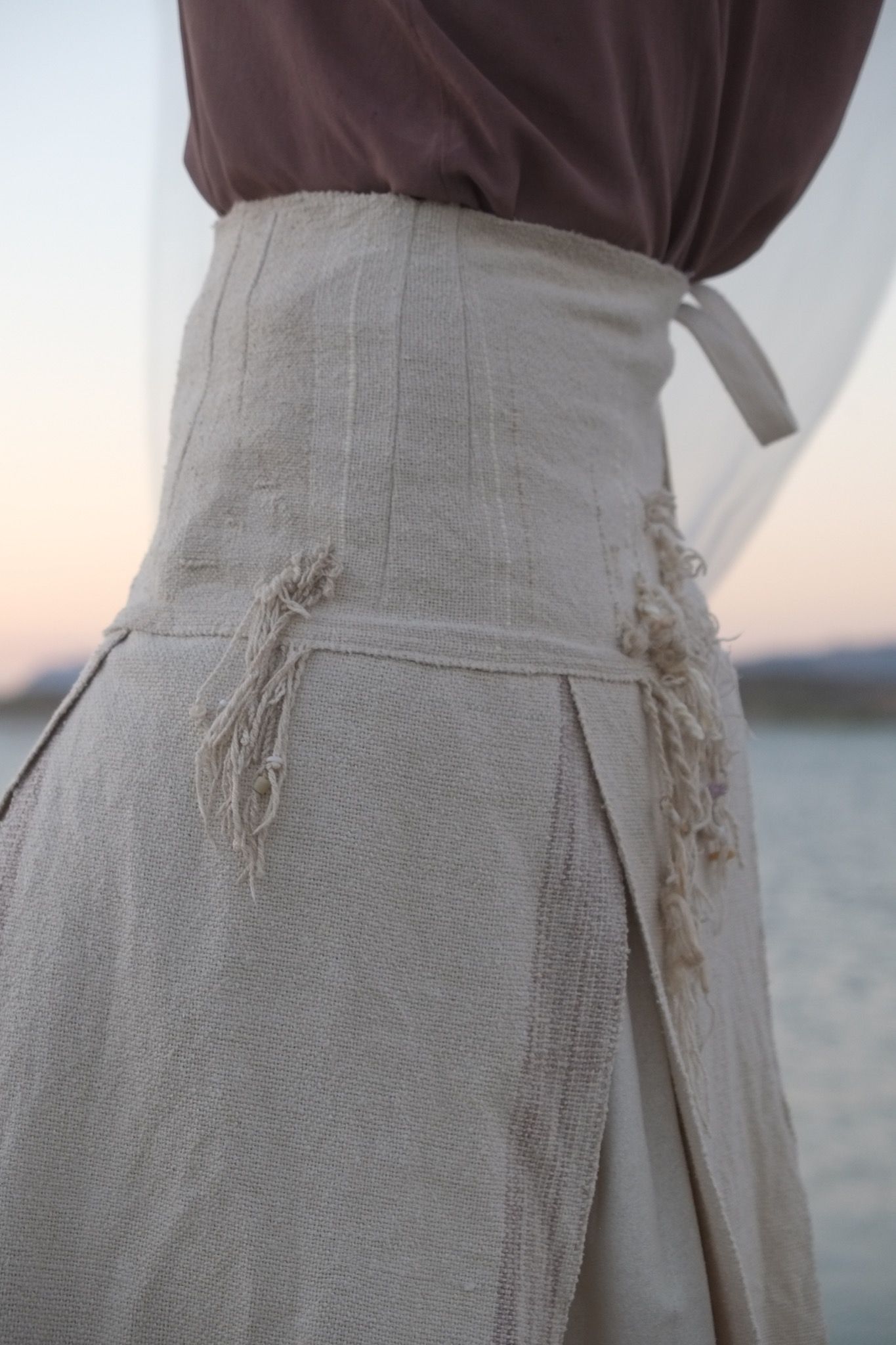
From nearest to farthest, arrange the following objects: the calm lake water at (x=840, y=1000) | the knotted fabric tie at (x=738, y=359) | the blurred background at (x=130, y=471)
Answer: the knotted fabric tie at (x=738, y=359) < the blurred background at (x=130, y=471) < the calm lake water at (x=840, y=1000)

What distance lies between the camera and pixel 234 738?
600 mm

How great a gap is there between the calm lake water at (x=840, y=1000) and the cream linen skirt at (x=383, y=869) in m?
0.24

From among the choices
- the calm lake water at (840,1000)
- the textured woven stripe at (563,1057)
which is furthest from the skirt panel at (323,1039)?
the calm lake water at (840,1000)

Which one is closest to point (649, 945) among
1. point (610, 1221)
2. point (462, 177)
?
point (610, 1221)

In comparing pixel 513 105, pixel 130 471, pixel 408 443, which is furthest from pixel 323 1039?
pixel 130 471

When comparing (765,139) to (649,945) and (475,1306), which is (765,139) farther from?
(475,1306)

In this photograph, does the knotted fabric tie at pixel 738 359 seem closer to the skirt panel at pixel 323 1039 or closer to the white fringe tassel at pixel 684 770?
the white fringe tassel at pixel 684 770

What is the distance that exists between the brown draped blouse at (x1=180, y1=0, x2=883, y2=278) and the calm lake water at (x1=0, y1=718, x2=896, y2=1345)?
0.37m

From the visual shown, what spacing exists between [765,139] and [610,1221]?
67cm

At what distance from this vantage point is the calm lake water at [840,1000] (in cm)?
177

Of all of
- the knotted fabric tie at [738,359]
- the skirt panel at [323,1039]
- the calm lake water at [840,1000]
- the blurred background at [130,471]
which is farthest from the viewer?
the calm lake water at [840,1000]

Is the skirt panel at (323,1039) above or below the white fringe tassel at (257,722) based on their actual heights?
below

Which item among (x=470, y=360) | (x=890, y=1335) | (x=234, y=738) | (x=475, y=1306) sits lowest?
(x=890, y=1335)

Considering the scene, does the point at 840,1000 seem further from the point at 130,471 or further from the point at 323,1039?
the point at 323,1039
